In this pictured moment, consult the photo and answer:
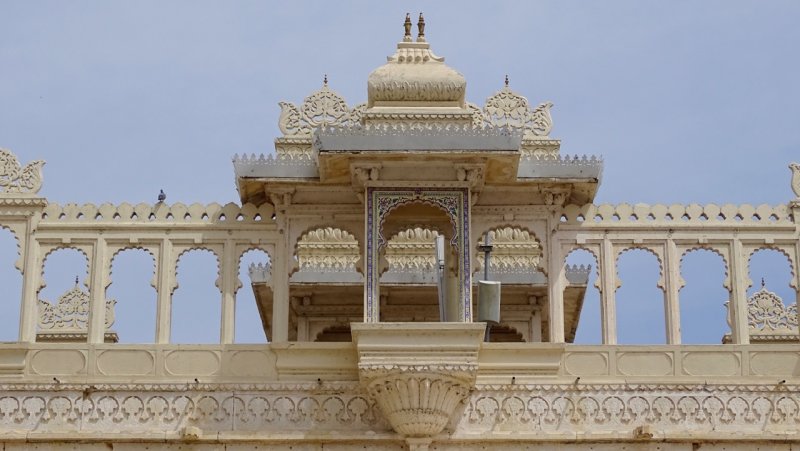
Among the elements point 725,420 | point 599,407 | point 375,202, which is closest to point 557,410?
point 599,407

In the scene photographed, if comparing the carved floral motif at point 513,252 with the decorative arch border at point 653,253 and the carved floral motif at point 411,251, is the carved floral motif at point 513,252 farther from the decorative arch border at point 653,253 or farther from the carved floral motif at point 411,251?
the decorative arch border at point 653,253

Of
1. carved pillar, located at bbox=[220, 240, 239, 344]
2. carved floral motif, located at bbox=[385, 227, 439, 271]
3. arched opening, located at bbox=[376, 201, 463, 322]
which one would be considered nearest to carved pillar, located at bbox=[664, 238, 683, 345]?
arched opening, located at bbox=[376, 201, 463, 322]

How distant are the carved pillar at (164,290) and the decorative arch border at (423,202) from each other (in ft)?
8.15

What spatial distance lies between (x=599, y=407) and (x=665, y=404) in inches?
30.9

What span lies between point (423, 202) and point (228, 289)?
2632 millimetres

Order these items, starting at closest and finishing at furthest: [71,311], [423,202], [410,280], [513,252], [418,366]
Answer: [418,366], [423,202], [410,280], [513,252], [71,311]

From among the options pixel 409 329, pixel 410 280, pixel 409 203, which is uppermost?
pixel 409 203

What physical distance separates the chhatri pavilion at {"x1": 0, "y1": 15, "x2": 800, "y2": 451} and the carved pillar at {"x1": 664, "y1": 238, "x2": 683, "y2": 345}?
0.07 feet

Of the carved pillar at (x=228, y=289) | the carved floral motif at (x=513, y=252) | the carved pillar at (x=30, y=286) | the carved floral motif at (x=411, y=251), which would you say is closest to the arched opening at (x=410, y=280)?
the carved floral motif at (x=411, y=251)

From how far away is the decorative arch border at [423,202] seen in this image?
2105cm

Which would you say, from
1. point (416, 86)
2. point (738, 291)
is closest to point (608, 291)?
point (738, 291)

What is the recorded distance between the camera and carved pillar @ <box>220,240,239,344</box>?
21453 millimetres

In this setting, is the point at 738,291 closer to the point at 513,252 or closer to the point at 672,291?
the point at 672,291

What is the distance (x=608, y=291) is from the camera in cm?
2162
